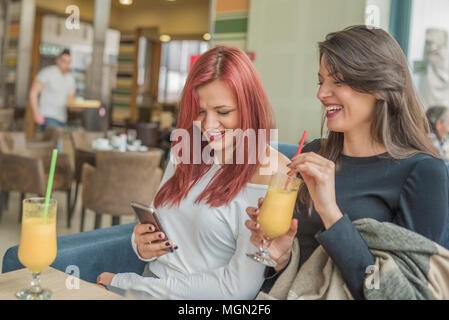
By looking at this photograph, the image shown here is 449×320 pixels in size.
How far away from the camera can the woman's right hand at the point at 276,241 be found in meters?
1.39

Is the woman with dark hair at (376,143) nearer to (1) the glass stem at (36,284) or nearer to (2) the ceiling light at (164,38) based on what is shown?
(1) the glass stem at (36,284)

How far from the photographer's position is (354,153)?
159 centimetres

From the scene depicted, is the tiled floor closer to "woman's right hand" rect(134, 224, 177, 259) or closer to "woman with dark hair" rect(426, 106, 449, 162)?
"woman's right hand" rect(134, 224, 177, 259)

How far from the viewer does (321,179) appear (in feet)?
4.01

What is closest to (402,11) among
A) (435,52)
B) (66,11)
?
(435,52)

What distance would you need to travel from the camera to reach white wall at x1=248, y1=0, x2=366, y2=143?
5582mm

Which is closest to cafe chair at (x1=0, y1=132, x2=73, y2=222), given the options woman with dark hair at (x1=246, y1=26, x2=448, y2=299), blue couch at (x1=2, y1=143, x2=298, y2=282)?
blue couch at (x1=2, y1=143, x2=298, y2=282)

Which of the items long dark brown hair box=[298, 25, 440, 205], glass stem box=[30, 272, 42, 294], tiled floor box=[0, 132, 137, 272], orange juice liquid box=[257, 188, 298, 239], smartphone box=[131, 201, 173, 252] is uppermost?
long dark brown hair box=[298, 25, 440, 205]

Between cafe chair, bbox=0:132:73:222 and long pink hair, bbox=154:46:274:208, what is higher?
long pink hair, bbox=154:46:274:208

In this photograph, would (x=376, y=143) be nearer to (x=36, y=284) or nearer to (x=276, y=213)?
(x=276, y=213)

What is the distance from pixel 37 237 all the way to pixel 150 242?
0.39 m

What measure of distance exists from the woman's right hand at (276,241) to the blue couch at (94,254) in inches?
33.3

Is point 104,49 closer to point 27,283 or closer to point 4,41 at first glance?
point 4,41

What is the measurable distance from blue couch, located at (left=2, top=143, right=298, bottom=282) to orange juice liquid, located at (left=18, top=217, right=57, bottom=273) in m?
0.46
